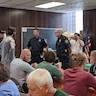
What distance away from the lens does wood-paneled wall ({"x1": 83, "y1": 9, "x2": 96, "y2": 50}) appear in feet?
36.3

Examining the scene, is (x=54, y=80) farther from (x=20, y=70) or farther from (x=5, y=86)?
(x=20, y=70)

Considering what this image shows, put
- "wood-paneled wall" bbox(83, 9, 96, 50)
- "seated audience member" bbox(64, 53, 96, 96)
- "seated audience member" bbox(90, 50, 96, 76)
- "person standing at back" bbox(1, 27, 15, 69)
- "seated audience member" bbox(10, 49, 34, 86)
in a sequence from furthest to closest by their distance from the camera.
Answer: "wood-paneled wall" bbox(83, 9, 96, 50)
"person standing at back" bbox(1, 27, 15, 69)
"seated audience member" bbox(10, 49, 34, 86)
"seated audience member" bbox(90, 50, 96, 76)
"seated audience member" bbox(64, 53, 96, 96)

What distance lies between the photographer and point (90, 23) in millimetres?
11195

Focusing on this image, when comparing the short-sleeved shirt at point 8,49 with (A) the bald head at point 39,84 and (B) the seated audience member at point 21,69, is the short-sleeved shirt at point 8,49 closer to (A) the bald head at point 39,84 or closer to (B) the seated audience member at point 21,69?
(B) the seated audience member at point 21,69

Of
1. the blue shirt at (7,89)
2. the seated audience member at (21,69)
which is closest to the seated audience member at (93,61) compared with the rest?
the seated audience member at (21,69)

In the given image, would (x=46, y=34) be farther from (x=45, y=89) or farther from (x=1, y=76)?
(x=45, y=89)

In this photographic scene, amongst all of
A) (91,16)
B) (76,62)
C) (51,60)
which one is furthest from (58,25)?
(76,62)

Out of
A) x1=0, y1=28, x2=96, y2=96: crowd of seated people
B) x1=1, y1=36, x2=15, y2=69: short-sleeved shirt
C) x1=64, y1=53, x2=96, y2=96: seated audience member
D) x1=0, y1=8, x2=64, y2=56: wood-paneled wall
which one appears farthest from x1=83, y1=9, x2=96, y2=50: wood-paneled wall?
x1=64, y1=53, x2=96, y2=96: seated audience member

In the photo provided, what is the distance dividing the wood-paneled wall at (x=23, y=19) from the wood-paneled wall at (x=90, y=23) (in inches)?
49.0

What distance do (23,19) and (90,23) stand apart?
276cm

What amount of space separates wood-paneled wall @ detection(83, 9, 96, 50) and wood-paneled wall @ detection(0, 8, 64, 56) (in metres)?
1.25

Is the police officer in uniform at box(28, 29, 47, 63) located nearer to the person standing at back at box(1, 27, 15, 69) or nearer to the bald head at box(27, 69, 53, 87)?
the person standing at back at box(1, 27, 15, 69)

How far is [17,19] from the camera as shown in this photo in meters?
10.6

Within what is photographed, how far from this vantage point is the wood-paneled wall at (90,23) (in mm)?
11051
